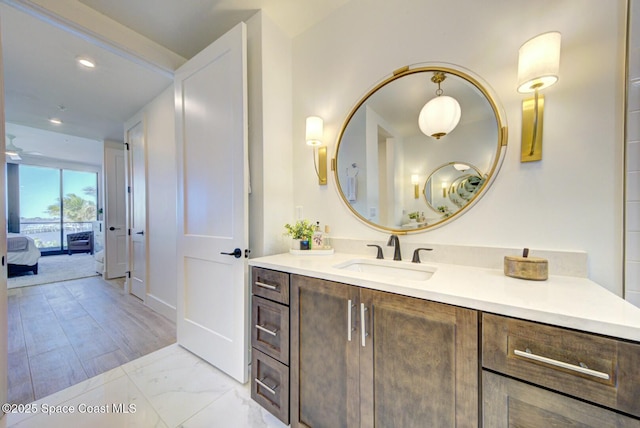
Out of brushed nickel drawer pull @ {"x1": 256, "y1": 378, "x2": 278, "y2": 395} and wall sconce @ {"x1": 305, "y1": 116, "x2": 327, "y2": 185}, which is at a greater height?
wall sconce @ {"x1": 305, "y1": 116, "x2": 327, "y2": 185}

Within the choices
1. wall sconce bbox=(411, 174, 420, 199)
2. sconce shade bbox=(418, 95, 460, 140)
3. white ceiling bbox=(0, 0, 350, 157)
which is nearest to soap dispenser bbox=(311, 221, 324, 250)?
wall sconce bbox=(411, 174, 420, 199)

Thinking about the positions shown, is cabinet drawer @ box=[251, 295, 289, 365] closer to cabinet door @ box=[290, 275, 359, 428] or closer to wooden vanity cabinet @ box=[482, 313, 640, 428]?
cabinet door @ box=[290, 275, 359, 428]

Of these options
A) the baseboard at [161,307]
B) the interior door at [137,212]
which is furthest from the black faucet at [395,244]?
the interior door at [137,212]

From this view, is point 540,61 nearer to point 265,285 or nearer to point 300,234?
point 300,234

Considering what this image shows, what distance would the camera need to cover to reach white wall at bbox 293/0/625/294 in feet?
3.26

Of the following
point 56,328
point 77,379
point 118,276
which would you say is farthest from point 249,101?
point 118,276

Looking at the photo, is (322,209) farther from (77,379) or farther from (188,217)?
(77,379)

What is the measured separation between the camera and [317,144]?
1779 millimetres

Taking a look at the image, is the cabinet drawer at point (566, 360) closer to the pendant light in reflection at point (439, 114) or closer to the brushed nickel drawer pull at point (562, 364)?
the brushed nickel drawer pull at point (562, 364)

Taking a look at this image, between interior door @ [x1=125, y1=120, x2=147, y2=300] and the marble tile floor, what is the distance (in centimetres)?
166

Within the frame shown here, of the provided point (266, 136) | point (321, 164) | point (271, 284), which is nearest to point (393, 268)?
point (271, 284)

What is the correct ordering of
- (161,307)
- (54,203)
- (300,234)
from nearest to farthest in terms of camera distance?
1. (300,234)
2. (161,307)
3. (54,203)

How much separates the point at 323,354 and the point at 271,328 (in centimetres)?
36

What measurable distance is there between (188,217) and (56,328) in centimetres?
196
